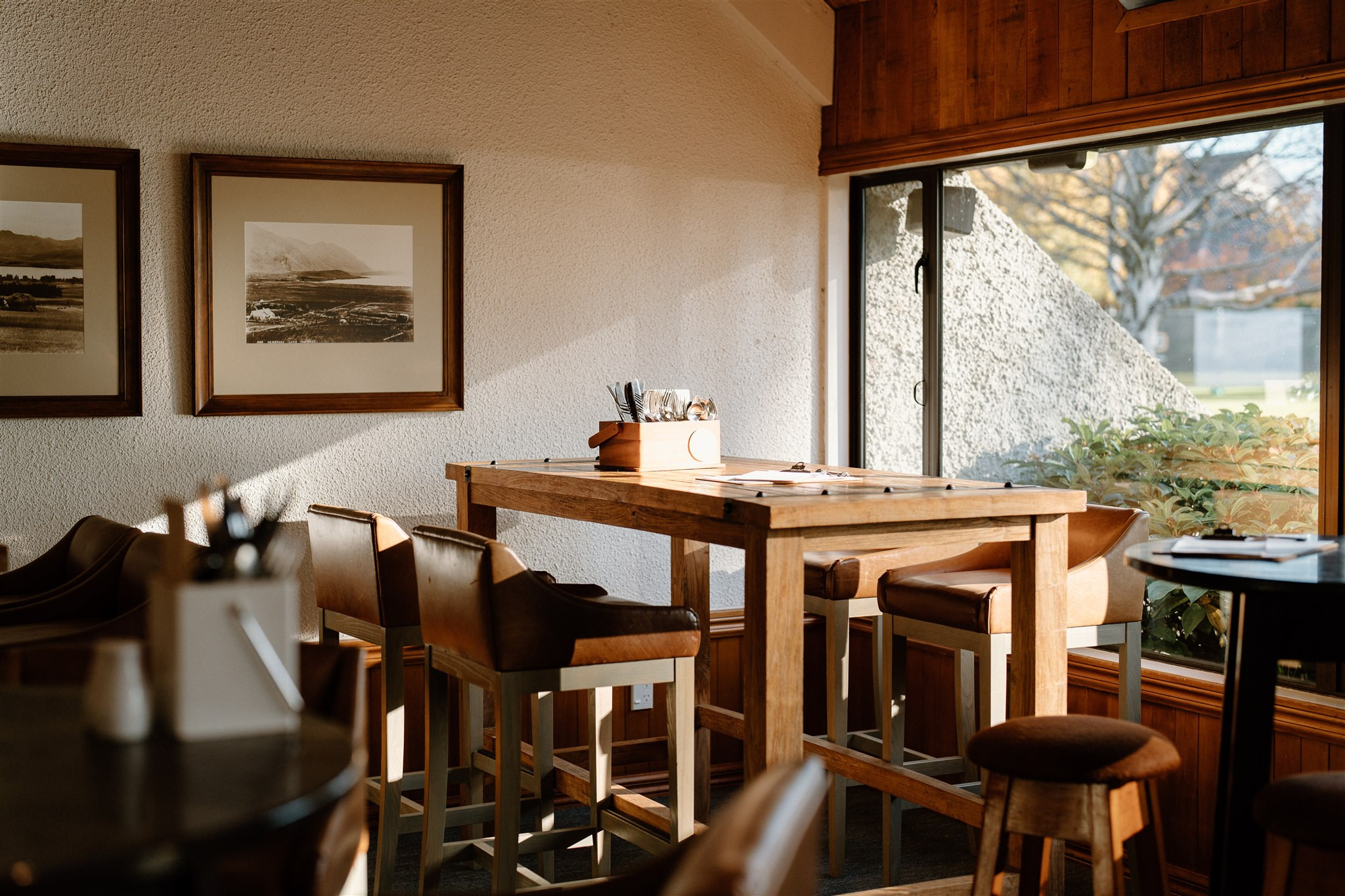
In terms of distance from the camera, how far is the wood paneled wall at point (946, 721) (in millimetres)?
3258

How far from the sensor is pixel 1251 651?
7.18 ft

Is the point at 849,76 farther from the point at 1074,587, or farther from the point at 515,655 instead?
the point at 515,655

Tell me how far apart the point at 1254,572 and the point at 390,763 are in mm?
1997

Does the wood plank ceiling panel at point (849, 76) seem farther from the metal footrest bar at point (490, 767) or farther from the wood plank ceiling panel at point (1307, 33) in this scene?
the metal footrest bar at point (490, 767)

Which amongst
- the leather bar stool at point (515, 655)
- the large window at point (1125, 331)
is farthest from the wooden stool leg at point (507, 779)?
the large window at point (1125, 331)

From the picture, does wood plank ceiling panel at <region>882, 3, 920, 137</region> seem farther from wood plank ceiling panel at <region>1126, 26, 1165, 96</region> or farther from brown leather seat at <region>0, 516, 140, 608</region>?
brown leather seat at <region>0, 516, 140, 608</region>

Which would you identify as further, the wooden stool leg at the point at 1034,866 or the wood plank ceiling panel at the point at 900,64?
the wood plank ceiling panel at the point at 900,64

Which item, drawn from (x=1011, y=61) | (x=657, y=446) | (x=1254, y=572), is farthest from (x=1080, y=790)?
(x=1011, y=61)

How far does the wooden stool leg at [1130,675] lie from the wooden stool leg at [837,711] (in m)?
0.74

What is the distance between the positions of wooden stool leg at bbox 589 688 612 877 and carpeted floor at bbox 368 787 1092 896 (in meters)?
0.42

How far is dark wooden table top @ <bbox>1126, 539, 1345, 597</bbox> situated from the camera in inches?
80.2

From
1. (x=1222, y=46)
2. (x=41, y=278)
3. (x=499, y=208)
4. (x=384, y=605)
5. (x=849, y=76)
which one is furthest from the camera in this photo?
(x=849, y=76)

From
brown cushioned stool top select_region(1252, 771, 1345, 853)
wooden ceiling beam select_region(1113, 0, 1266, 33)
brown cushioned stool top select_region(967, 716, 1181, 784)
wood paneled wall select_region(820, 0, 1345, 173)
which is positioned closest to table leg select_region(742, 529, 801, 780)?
brown cushioned stool top select_region(967, 716, 1181, 784)

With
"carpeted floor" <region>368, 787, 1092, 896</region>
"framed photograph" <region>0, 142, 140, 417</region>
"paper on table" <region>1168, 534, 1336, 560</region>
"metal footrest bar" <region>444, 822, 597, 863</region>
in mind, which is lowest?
"carpeted floor" <region>368, 787, 1092, 896</region>
